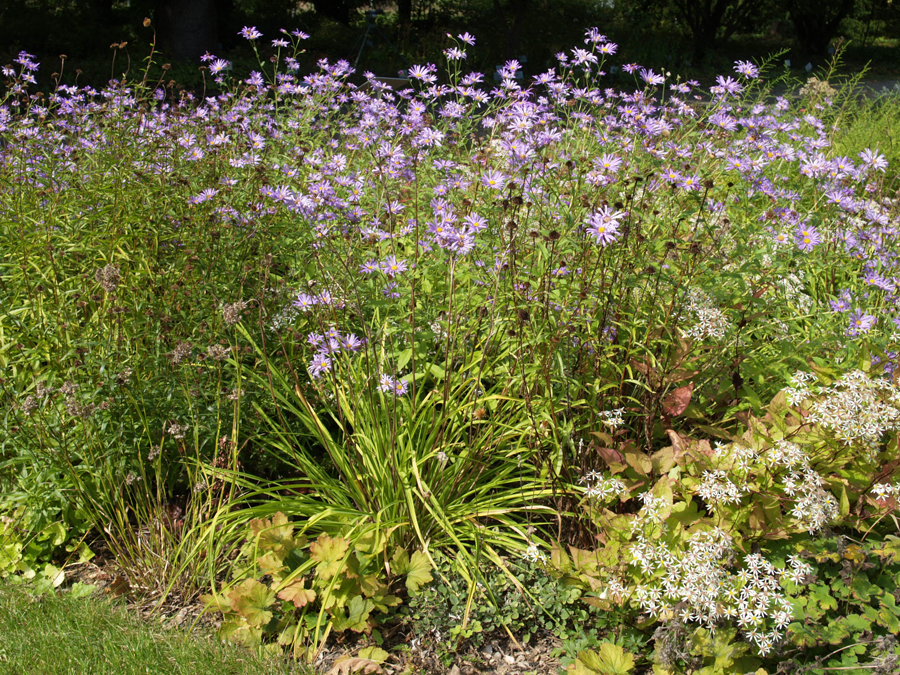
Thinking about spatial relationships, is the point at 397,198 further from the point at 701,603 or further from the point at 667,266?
the point at 701,603

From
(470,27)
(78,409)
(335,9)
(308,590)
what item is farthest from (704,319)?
(335,9)

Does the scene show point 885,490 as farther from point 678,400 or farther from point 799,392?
point 678,400

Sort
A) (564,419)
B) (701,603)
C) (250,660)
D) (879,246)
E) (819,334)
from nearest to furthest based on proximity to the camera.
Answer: (701,603) < (250,660) < (564,419) < (819,334) < (879,246)

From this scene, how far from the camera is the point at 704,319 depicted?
2.43 metres

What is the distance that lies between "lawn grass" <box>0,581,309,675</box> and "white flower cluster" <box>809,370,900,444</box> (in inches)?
68.7

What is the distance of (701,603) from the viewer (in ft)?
6.47

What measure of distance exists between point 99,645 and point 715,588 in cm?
187

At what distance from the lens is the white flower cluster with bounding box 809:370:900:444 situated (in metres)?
2.04

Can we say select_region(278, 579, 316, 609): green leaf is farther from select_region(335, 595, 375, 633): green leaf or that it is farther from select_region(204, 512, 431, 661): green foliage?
select_region(335, 595, 375, 633): green leaf

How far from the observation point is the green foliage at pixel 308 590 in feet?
7.48

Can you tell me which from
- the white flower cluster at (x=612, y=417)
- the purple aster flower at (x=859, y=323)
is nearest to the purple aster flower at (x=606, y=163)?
the white flower cluster at (x=612, y=417)

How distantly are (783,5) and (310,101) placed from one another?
19669mm

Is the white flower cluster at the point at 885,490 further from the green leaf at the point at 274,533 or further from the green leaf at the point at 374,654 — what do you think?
the green leaf at the point at 274,533

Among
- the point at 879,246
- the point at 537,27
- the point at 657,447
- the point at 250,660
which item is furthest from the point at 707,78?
the point at 250,660
